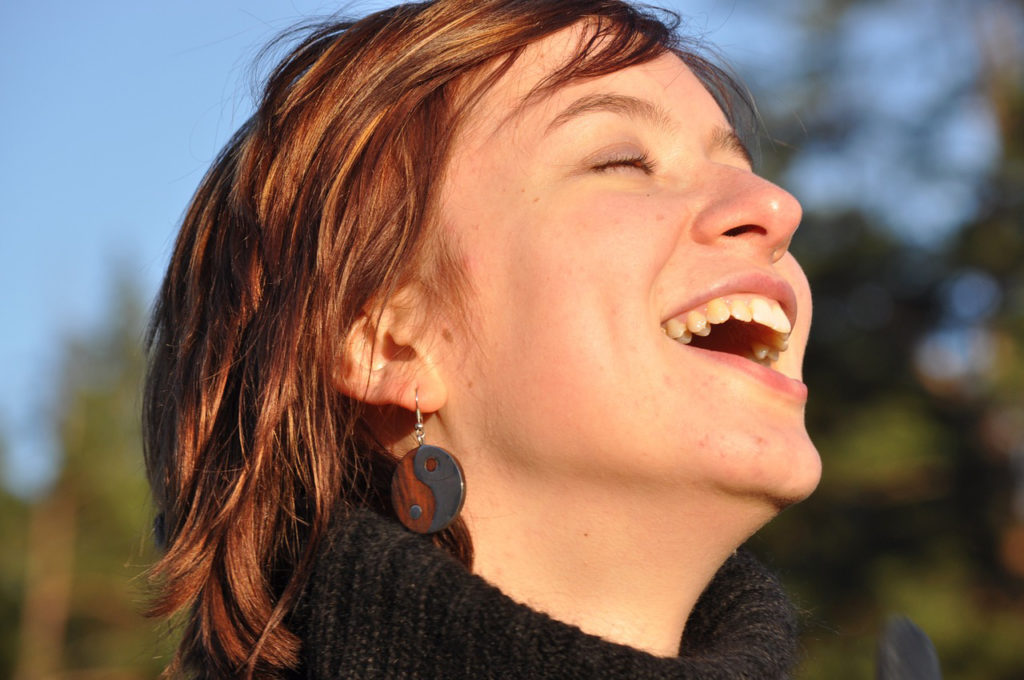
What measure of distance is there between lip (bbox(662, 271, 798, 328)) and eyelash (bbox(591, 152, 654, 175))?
243 mm

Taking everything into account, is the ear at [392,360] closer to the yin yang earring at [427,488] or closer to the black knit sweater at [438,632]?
the yin yang earring at [427,488]

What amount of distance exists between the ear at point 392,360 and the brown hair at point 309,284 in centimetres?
3

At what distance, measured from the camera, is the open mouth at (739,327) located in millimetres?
1646

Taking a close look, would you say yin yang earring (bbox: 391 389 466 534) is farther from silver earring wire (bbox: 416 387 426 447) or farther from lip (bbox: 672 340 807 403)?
lip (bbox: 672 340 807 403)

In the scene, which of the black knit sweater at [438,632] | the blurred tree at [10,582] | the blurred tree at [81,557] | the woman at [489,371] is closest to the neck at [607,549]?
the woman at [489,371]

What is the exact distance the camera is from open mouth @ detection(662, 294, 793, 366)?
5.40 feet

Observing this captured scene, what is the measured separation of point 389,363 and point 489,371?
22 cm

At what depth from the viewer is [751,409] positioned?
1.61m

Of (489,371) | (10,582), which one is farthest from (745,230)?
(10,582)

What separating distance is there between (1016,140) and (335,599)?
975cm

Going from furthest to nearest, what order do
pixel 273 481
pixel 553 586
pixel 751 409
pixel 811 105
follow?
pixel 811 105 → pixel 273 481 → pixel 553 586 → pixel 751 409

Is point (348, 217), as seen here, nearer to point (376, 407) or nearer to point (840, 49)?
point (376, 407)

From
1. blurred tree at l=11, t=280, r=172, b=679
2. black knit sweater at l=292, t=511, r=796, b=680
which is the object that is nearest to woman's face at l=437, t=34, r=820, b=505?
black knit sweater at l=292, t=511, r=796, b=680

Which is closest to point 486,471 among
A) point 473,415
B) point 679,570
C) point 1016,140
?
point 473,415
